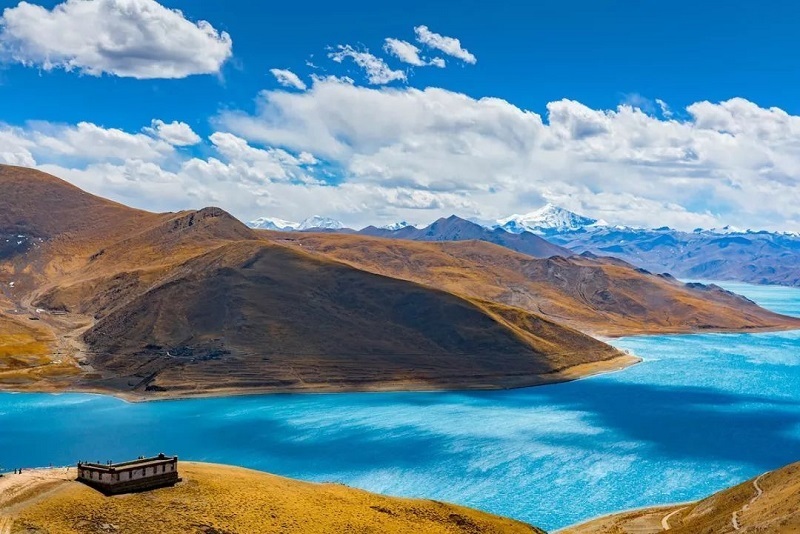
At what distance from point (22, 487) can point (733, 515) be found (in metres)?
68.6

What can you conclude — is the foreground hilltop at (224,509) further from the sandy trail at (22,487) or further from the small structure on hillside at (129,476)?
the small structure on hillside at (129,476)

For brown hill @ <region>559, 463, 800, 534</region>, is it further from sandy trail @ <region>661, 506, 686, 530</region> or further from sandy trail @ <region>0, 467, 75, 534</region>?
sandy trail @ <region>0, 467, 75, 534</region>

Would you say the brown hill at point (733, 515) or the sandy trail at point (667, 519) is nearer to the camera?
the brown hill at point (733, 515)

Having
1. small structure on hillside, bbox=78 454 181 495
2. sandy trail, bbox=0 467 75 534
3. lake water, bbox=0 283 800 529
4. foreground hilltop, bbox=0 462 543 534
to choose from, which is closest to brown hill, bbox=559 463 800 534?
lake water, bbox=0 283 800 529

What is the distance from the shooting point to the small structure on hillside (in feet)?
202

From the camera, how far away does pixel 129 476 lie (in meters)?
62.6

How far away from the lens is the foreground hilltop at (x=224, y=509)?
56.9m

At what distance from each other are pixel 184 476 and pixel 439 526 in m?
23.2

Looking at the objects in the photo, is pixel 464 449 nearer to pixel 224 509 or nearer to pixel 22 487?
pixel 224 509

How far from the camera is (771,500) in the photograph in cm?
8481

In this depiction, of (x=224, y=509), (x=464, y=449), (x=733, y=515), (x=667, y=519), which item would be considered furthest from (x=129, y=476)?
(x=464, y=449)

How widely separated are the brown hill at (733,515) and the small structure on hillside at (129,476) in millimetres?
50073

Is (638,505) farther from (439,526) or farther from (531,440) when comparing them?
(439,526)

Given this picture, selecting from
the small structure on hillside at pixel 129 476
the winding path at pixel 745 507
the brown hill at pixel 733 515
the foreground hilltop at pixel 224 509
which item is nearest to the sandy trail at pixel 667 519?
the brown hill at pixel 733 515
